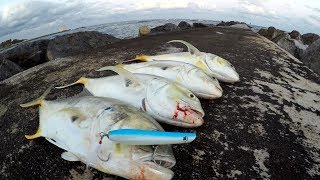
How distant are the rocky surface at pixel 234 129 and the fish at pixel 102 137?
0.26 metres

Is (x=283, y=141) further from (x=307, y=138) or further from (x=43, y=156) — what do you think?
(x=43, y=156)

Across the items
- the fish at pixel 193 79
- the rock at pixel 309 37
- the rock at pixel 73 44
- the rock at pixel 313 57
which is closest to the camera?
the fish at pixel 193 79

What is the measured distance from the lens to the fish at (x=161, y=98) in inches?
129

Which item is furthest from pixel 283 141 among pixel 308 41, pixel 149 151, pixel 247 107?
pixel 308 41

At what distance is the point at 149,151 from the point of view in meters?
2.52

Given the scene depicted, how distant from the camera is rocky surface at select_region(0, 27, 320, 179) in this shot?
315 cm

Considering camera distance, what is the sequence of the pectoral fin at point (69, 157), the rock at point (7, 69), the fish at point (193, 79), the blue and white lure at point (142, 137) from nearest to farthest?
the blue and white lure at point (142, 137) < the pectoral fin at point (69, 157) < the fish at point (193, 79) < the rock at point (7, 69)

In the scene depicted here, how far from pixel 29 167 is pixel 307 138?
105 inches

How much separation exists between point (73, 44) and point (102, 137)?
9044mm

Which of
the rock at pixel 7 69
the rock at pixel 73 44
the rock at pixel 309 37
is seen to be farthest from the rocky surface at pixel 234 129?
the rock at pixel 309 37

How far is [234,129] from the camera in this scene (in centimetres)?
371

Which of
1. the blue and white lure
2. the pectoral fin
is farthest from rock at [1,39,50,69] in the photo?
the blue and white lure

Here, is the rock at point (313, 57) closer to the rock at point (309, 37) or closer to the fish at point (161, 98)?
the fish at point (161, 98)

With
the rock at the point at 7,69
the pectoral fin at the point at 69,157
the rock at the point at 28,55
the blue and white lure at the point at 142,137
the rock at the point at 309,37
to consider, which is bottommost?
the rock at the point at 309,37
